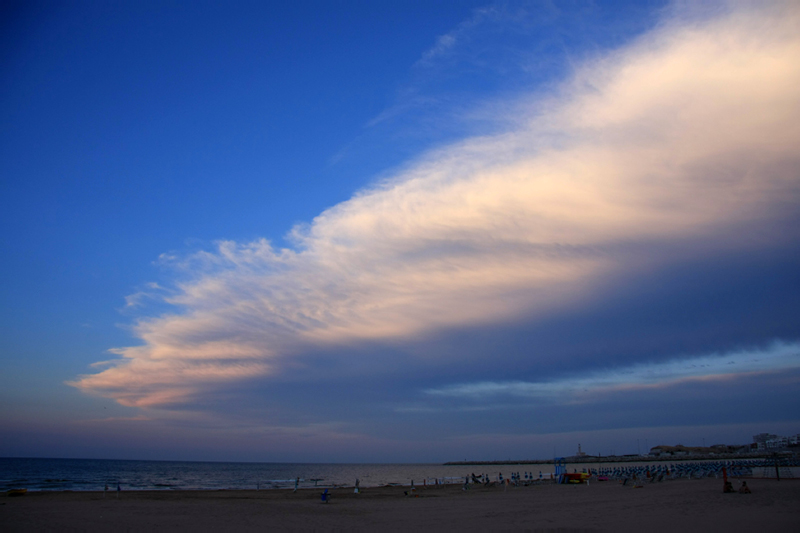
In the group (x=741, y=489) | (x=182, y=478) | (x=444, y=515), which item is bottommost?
(x=182, y=478)

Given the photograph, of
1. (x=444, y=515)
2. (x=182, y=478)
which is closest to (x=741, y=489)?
(x=444, y=515)

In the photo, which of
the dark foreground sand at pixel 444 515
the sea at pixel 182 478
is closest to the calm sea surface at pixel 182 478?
the sea at pixel 182 478

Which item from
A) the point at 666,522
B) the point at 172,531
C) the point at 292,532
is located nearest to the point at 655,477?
the point at 666,522

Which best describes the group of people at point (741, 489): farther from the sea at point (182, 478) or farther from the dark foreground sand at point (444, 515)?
the sea at point (182, 478)

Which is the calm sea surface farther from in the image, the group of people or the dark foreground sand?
the group of people

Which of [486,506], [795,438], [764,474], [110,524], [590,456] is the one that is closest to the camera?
[110,524]

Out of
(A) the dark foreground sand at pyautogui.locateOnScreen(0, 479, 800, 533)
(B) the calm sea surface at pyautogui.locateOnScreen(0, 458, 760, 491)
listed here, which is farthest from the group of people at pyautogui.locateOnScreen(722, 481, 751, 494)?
(B) the calm sea surface at pyautogui.locateOnScreen(0, 458, 760, 491)

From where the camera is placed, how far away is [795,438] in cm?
15538

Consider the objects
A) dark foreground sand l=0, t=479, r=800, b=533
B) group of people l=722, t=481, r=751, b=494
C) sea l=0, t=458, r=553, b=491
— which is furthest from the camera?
sea l=0, t=458, r=553, b=491

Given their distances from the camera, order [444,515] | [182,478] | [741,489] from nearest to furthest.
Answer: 1. [444,515]
2. [741,489]
3. [182,478]

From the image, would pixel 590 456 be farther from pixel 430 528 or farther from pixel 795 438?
pixel 430 528

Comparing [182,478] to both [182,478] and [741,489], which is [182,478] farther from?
[741,489]

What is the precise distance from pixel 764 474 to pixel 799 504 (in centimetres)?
2250

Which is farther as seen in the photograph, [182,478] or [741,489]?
[182,478]
